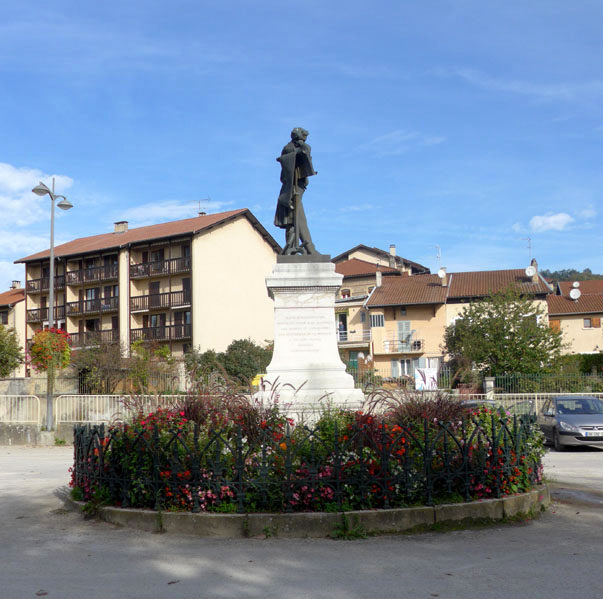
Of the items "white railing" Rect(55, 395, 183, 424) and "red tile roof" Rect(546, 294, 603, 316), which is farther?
"red tile roof" Rect(546, 294, 603, 316)

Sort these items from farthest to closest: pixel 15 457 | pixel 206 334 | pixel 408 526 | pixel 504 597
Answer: pixel 206 334
pixel 15 457
pixel 408 526
pixel 504 597

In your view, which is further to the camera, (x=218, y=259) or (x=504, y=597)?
(x=218, y=259)

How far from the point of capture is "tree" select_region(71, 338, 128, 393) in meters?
31.9

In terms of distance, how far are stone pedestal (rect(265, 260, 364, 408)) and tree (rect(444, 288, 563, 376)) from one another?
2940 centimetres

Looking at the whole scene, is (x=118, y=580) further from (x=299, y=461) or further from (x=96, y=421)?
(x=96, y=421)

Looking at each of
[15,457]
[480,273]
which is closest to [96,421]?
[15,457]

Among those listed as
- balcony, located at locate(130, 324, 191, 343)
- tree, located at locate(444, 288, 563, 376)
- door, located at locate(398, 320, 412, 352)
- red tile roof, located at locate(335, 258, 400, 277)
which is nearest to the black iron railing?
tree, located at locate(444, 288, 563, 376)

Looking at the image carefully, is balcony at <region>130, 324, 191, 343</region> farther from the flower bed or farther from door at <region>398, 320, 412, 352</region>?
the flower bed

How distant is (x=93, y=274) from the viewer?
198 feet

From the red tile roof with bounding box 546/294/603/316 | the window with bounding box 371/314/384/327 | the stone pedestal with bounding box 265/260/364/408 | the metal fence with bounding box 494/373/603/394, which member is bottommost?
the metal fence with bounding box 494/373/603/394

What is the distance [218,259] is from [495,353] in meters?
23.4

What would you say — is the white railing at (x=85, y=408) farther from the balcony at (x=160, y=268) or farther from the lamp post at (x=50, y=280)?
the balcony at (x=160, y=268)

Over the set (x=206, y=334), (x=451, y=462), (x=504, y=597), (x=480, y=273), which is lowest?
(x=504, y=597)

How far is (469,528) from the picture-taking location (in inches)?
303
